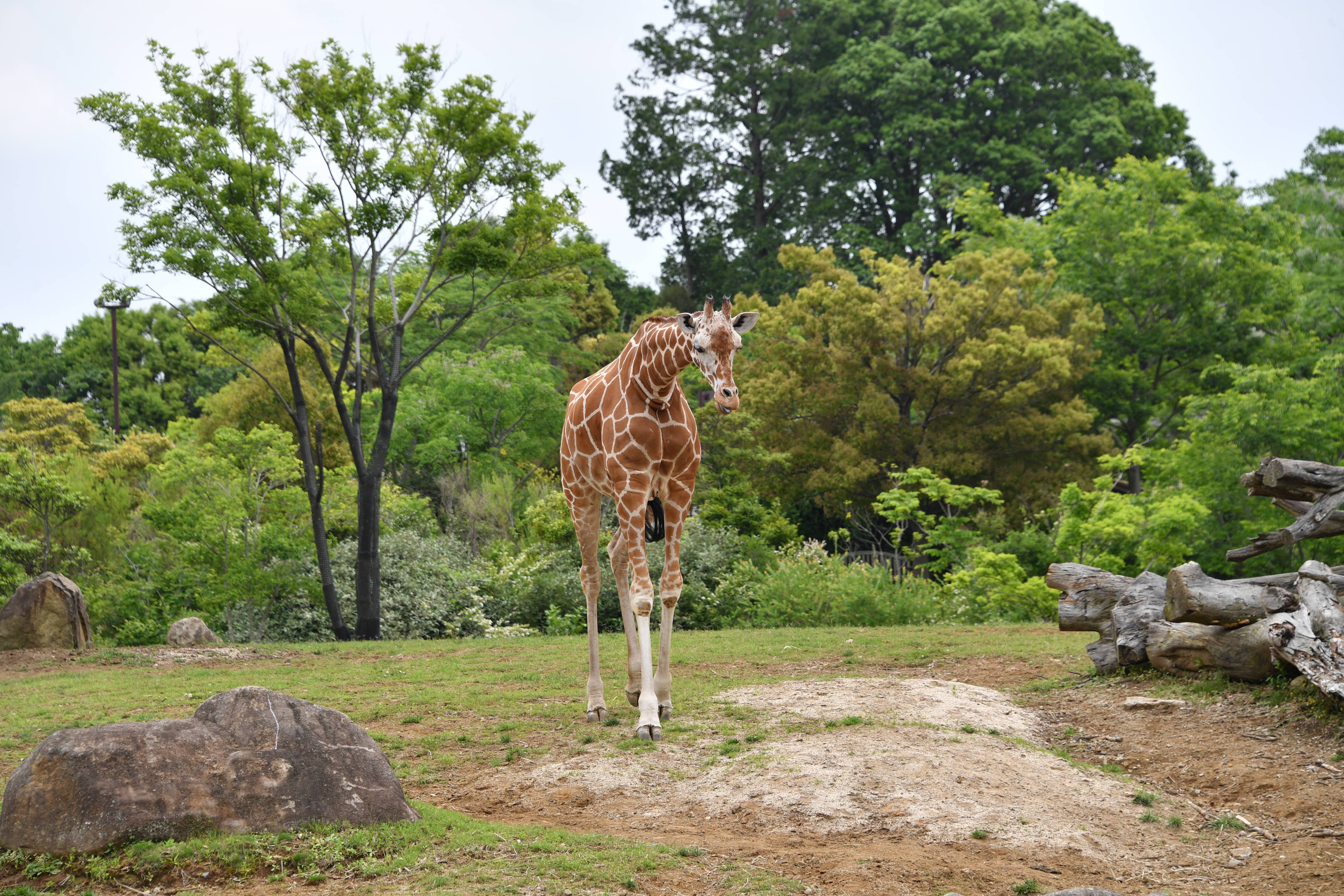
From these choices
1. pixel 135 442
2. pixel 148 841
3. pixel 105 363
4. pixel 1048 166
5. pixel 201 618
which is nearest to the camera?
pixel 148 841

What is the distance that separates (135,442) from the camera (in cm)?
3103

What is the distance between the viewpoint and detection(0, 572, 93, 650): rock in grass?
15156mm

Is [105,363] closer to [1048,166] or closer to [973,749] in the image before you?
[1048,166]

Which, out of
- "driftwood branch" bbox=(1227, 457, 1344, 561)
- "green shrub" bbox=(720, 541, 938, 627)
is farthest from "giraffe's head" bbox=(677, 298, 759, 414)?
"green shrub" bbox=(720, 541, 938, 627)

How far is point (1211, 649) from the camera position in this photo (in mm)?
8930

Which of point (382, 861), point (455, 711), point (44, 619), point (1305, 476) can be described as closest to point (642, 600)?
point (455, 711)

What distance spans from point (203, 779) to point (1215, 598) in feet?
25.1

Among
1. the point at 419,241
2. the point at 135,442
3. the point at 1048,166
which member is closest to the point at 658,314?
the point at 419,241

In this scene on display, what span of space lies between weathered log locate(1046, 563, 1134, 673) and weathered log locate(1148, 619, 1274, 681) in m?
0.51

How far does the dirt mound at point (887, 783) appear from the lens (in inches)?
232

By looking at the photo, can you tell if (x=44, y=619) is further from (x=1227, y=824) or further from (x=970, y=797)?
(x=1227, y=824)

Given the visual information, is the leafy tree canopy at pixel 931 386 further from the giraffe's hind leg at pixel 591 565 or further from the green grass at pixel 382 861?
the green grass at pixel 382 861

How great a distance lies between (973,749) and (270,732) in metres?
4.49

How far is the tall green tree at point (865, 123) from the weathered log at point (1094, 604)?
1015 inches
